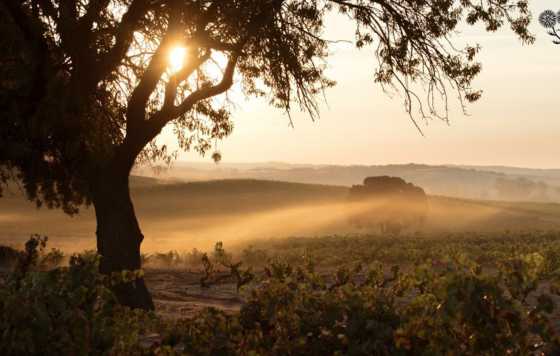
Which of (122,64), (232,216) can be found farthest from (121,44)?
(232,216)

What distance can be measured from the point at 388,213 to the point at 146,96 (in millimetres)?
35300

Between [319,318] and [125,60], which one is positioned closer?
[319,318]

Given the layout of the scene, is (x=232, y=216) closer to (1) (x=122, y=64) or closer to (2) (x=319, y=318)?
(1) (x=122, y=64)

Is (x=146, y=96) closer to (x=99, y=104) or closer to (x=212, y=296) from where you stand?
(x=99, y=104)

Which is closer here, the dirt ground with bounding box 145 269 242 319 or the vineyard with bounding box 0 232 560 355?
the vineyard with bounding box 0 232 560 355

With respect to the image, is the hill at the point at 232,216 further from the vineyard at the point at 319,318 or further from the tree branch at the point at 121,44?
the vineyard at the point at 319,318

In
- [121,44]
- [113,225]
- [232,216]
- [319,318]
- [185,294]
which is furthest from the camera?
[232,216]

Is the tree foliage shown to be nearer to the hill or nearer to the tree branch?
the tree branch

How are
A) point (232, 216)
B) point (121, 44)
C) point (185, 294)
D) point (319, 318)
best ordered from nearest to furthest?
point (319, 318) → point (121, 44) → point (185, 294) → point (232, 216)

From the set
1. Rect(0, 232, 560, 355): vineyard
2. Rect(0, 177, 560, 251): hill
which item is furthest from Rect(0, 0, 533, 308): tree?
Rect(0, 177, 560, 251): hill

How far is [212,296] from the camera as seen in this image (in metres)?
13.7

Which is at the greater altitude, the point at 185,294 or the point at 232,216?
the point at 185,294

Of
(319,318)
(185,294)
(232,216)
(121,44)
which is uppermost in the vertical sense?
(121,44)

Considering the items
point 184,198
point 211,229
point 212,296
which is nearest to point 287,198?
point 184,198
